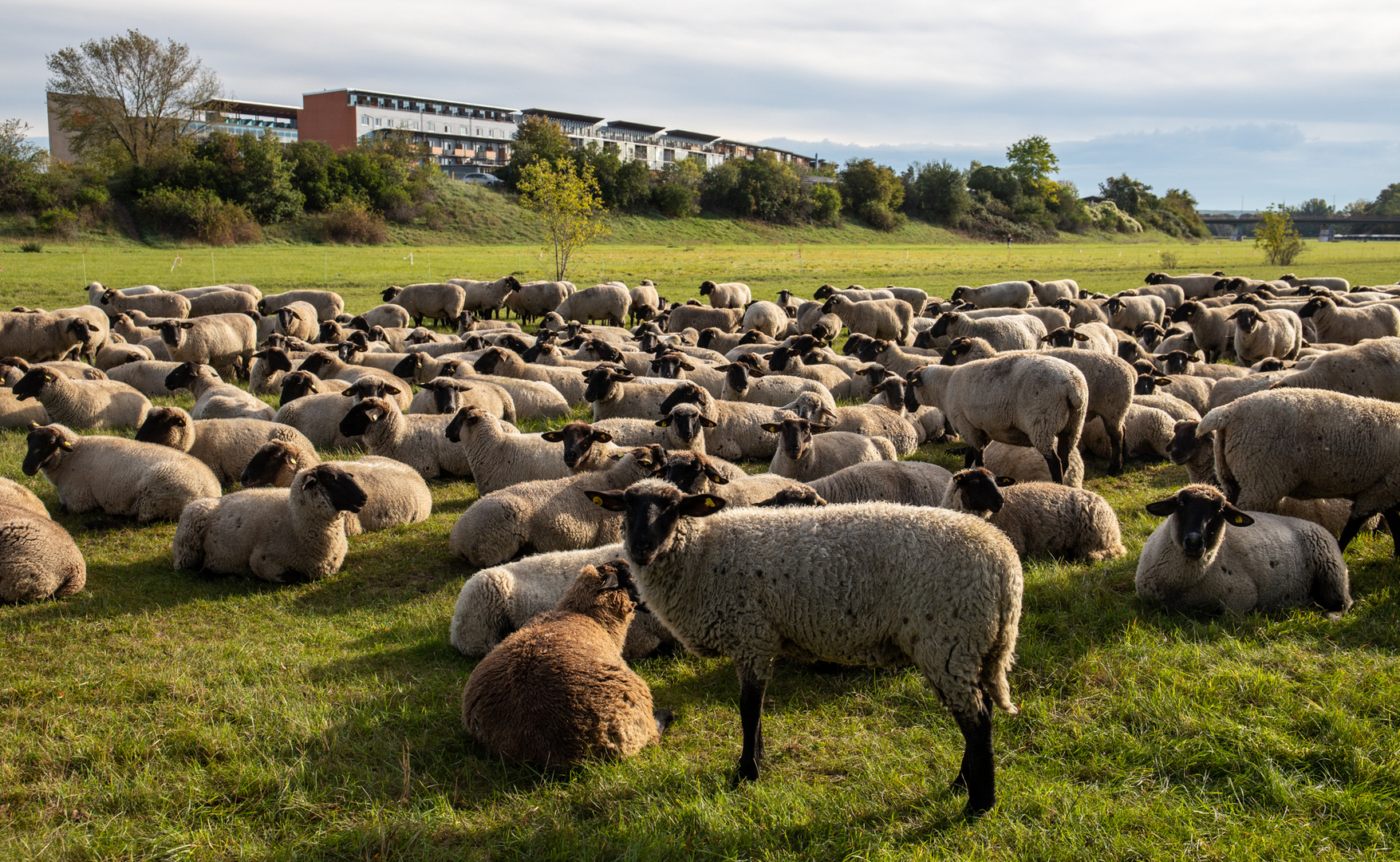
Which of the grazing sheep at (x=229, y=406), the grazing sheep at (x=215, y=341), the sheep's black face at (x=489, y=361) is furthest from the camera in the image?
the grazing sheep at (x=215, y=341)

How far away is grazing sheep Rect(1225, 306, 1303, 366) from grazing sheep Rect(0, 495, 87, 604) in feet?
57.1

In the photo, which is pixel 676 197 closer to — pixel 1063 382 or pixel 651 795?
pixel 1063 382

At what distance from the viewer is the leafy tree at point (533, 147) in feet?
228

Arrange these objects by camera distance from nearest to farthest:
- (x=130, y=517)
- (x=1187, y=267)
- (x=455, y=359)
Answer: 1. (x=130, y=517)
2. (x=455, y=359)
3. (x=1187, y=267)

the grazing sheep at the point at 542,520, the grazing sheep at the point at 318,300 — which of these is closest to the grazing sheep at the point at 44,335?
the grazing sheep at the point at 318,300

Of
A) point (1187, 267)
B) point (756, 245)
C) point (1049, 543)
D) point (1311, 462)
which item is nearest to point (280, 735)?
point (1049, 543)

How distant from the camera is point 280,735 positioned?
4.64 meters

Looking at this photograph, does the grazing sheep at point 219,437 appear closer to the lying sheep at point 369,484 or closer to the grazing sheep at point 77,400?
the lying sheep at point 369,484

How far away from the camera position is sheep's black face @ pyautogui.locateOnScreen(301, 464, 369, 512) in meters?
7.07

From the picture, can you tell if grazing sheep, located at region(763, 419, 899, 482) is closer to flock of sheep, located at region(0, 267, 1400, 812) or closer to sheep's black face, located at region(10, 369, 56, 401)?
flock of sheep, located at region(0, 267, 1400, 812)

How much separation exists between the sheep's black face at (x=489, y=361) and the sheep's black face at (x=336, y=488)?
21.7 ft

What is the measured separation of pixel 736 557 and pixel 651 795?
1.24 metres

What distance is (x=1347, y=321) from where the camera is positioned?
16.9 metres

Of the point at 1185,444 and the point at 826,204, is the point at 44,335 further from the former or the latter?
the point at 826,204
